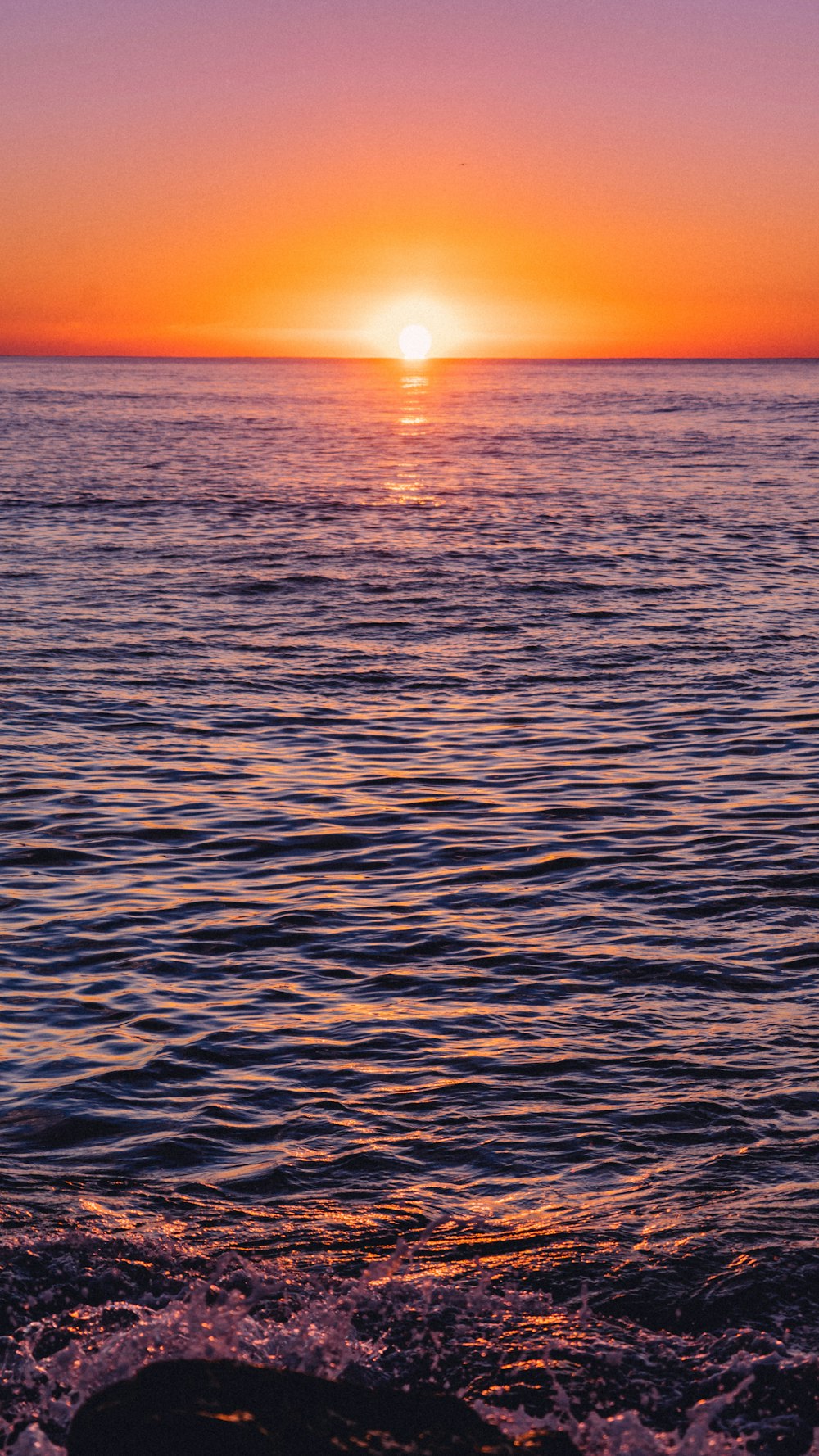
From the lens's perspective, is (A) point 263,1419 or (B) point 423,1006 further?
(B) point 423,1006

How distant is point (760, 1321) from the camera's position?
6.81 m

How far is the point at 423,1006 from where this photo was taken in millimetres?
10469

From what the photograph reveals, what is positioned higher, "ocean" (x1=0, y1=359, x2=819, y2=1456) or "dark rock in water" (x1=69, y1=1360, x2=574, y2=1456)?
"dark rock in water" (x1=69, y1=1360, x2=574, y2=1456)

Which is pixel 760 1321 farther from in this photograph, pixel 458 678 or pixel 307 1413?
pixel 458 678

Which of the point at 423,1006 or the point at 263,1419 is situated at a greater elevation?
the point at 263,1419

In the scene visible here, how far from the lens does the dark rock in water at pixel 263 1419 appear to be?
15.3 feet

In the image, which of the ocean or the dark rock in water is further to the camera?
the ocean

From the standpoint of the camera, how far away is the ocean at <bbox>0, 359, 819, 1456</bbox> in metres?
6.75

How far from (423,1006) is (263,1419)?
572cm

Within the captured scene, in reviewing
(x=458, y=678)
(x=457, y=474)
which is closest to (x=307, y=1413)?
(x=458, y=678)

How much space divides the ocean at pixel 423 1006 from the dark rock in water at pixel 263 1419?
4.23 ft

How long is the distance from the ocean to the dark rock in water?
50.8 inches

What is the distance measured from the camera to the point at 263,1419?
479cm

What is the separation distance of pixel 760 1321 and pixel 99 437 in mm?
77790
